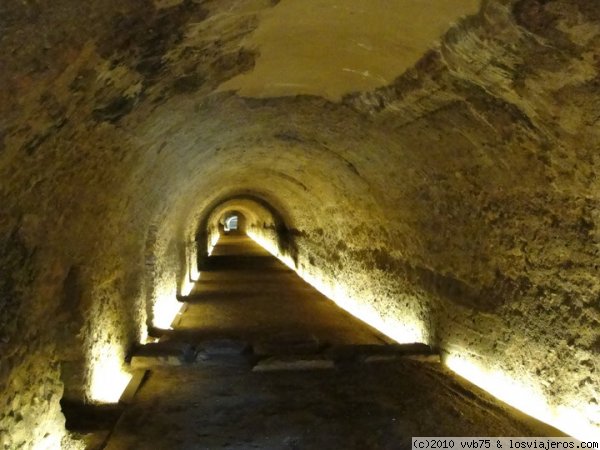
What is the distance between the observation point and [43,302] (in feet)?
11.5

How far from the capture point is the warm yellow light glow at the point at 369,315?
22.7 ft

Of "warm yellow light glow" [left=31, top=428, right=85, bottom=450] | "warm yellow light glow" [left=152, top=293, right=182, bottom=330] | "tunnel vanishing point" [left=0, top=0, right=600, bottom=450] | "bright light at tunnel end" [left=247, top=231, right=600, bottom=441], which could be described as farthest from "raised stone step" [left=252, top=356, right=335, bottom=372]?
"warm yellow light glow" [left=152, top=293, right=182, bottom=330]

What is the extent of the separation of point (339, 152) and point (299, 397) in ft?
11.8

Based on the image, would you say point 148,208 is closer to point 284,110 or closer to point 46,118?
point 284,110

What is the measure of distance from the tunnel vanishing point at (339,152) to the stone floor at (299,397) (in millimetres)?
391

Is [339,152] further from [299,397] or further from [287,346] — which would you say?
[299,397]

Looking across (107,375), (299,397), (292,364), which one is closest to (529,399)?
(299,397)

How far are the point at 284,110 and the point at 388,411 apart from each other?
356cm

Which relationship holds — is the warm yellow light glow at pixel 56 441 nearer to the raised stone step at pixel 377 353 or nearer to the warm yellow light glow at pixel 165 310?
the raised stone step at pixel 377 353

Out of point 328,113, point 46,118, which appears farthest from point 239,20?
point 328,113

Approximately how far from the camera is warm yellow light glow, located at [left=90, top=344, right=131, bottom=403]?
4699mm

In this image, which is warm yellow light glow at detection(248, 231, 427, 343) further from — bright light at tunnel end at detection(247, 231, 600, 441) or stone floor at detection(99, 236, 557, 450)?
stone floor at detection(99, 236, 557, 450)

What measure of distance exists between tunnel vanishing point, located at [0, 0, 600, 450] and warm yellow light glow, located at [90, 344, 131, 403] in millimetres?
33

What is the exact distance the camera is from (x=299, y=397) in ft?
16.4
